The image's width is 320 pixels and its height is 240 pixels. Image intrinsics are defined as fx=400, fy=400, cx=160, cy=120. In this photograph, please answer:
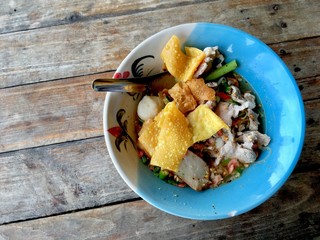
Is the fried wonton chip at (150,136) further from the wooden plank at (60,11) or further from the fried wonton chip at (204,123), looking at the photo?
the wooden plank at (60,11)

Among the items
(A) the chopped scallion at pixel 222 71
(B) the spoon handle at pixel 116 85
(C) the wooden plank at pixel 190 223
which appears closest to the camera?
(B) the spoon handle at pixel 116 85

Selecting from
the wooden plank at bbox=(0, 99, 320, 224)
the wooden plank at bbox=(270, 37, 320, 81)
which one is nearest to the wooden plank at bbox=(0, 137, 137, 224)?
the wooden plank at bbox=(0, 99, 320, 224)

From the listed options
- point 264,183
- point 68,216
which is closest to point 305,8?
point 264,183

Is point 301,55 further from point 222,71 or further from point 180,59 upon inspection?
point 180,59

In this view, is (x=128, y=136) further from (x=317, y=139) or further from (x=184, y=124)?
(x=317, y=139)

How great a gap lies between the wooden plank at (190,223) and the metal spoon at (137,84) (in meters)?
0.34

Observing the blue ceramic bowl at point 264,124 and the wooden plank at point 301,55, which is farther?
the wooden plank at point 301,55

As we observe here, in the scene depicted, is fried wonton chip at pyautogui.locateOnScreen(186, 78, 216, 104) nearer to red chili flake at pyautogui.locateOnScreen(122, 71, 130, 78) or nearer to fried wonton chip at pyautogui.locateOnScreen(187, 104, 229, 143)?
fried wonton chip at pyautogui.locateOnScreen(187, 104, 229, 143)

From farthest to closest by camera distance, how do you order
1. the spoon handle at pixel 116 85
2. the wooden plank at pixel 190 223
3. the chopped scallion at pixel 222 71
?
the wooden plank at pixel 190 223
the chopped scallion at pixel 222 71
the spoon handle at pixel 116 85

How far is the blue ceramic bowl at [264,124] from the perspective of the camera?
3.02 feet

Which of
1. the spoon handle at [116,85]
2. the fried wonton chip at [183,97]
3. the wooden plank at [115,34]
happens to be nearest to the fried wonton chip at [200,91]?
the fried wonton chip at [183,97]

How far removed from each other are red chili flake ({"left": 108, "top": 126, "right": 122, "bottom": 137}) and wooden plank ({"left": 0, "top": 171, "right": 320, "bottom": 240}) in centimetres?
26

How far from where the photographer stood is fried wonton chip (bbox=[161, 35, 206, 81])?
0.94m

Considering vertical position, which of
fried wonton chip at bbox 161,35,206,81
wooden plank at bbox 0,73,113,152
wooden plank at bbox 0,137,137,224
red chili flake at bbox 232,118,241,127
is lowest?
wooden plank at bbox 0,137,137,224
